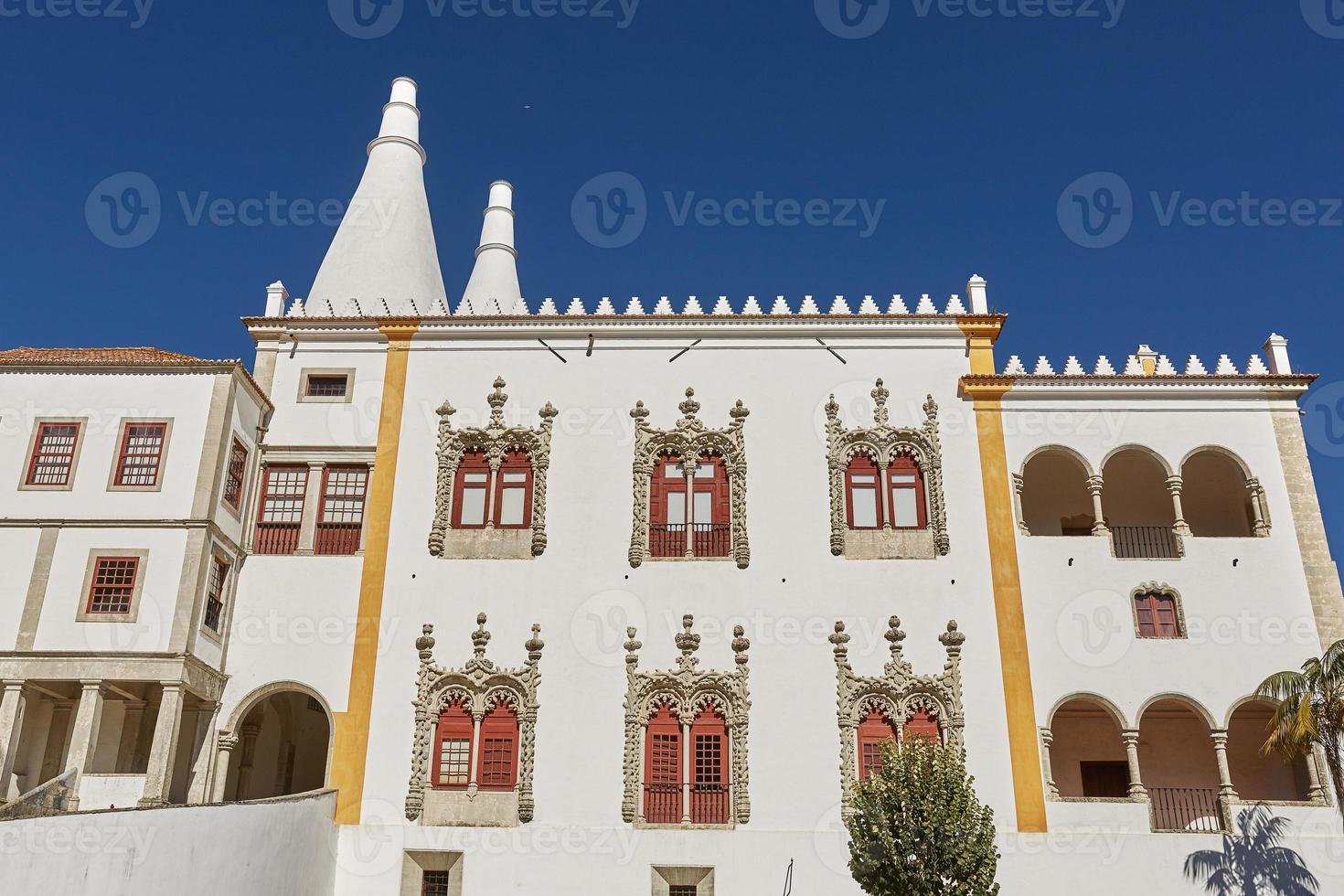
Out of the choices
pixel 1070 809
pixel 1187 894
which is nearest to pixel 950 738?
pixel 1070 809

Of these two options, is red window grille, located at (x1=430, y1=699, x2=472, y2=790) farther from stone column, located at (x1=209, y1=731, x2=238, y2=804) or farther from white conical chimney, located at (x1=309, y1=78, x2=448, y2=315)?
white conical chimney, located at (x1=309, y1=78, x2=448, y2=315)

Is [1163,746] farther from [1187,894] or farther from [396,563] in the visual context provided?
[396,563]

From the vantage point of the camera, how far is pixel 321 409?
27.3 m

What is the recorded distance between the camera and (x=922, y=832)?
1992cm

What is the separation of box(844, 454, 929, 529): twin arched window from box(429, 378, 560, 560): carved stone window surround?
22.1 ft

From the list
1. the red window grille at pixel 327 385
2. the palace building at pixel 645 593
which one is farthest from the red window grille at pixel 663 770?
the red window grille at pixel 327 385

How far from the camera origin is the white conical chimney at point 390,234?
31594 mm

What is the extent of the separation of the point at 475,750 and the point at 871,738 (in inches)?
315

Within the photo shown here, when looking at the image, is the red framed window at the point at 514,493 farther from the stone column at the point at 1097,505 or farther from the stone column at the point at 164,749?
the stone column at the point at 1097,505

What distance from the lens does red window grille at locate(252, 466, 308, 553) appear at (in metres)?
25.9

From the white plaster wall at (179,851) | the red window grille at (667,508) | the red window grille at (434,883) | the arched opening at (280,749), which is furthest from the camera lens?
the arched opening at (280,749)

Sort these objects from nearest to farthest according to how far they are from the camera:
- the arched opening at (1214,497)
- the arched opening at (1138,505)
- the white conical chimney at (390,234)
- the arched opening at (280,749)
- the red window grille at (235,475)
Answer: the red window grille at (235,475), the arched opening at (1138,505), the arched opening at (280,749), the arched opening at (1214,497), the white conical chimney at (390,234)

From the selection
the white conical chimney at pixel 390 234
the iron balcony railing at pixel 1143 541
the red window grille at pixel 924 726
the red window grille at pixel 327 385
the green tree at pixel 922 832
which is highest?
the white conical chimney at pixel 390 234

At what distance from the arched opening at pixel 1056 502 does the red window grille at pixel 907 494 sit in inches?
157
